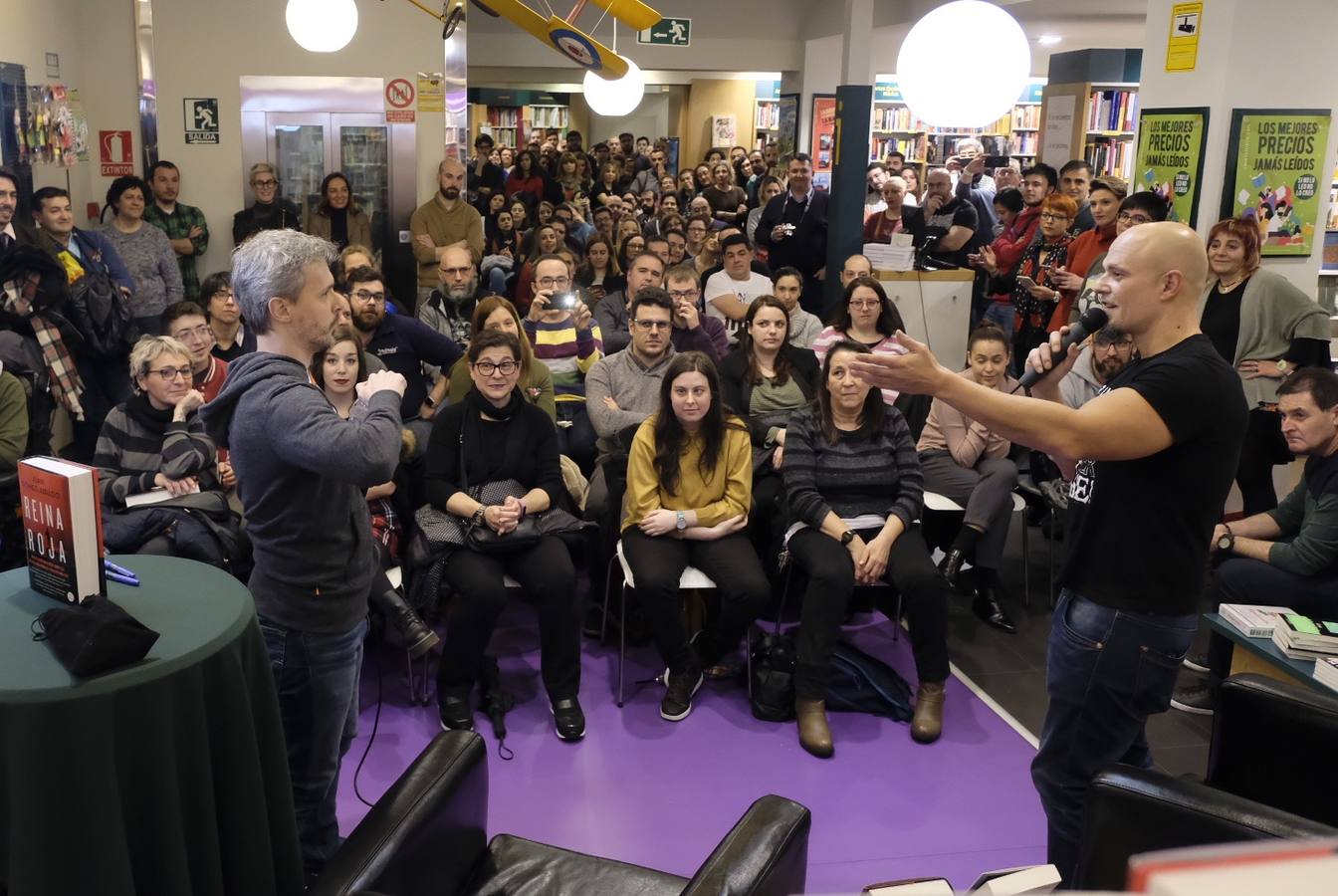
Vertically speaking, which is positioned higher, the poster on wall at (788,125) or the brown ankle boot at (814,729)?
the poster on wall at (788,125)

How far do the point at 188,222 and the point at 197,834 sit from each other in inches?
263

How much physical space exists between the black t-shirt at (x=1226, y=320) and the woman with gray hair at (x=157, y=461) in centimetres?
419

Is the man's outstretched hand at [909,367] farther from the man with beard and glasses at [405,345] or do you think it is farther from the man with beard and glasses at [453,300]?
the man with beard and glasses at [453,300]

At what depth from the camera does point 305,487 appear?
2.37 m

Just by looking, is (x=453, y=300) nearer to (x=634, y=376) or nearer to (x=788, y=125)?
(x=634, y=376)

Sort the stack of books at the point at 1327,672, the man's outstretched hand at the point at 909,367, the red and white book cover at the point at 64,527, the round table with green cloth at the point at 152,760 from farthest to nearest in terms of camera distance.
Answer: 1. the stack of books at the point at 1327,672
2. the man's outstretched hand at the point at 909,367
3. the red and white book cover at the point at 64,527
4. the round table with green cloth at the point at 152,760

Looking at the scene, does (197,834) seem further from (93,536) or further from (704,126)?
(704,126)

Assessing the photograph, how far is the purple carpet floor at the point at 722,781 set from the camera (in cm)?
324

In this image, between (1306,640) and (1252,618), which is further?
(1252,618)

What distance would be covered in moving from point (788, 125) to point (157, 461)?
10.1 meters

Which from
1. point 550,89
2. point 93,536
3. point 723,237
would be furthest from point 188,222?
point 550,89

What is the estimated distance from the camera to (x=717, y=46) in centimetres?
1220

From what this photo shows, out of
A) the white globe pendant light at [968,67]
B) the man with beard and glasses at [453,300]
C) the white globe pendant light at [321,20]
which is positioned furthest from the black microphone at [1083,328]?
the white globe pendant light at [321,20]

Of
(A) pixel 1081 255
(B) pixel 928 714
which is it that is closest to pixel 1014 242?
(A) pixel 1081 255
